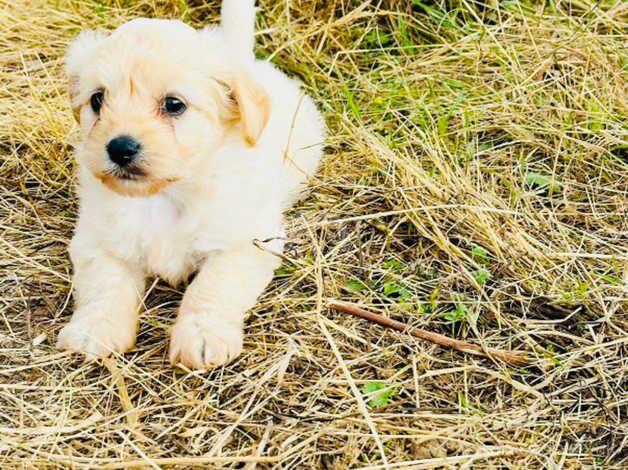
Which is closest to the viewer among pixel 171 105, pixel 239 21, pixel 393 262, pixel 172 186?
pixel 171 105

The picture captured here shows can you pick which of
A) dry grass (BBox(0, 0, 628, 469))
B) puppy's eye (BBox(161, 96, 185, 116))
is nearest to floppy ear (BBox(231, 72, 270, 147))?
puppy's eye (BBox(161, 96, 185, 116))

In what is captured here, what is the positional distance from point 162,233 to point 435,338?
3.34ft

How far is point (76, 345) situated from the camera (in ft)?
9.44

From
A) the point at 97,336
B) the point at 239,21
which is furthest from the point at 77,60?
the point at 97,336

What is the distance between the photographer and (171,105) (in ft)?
9.16

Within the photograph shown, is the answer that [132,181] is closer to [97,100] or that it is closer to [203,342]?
[97,100]

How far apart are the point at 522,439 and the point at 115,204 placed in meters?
1.59

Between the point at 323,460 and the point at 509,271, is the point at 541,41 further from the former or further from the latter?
the point at 323,460

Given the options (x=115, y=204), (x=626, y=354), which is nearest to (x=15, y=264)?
(x=115, y=204)

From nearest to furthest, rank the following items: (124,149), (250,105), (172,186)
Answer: (124,149) → (250,105) → (172,186)

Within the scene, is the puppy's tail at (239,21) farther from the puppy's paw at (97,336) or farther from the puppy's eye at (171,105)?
the puppy's paw at (97,336)

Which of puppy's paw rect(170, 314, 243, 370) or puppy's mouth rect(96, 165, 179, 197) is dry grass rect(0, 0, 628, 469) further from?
puppy's mouth rect(96, 165, 179, 197)

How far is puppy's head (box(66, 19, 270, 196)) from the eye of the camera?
271cm

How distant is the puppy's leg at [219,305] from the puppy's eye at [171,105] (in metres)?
0.58
